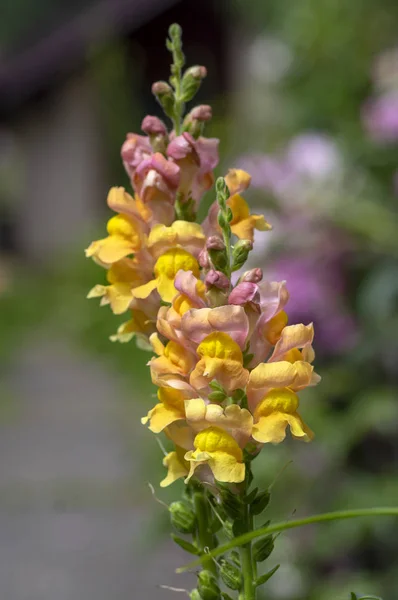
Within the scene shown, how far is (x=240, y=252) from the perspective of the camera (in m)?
0.55

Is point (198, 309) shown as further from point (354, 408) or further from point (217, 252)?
point (354, 408)

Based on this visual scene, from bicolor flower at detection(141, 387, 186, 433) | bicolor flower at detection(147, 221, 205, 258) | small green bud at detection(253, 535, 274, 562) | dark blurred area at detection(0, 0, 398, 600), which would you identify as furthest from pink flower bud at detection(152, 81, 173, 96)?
dark blurred area at detection(0, 0, 398, 600)

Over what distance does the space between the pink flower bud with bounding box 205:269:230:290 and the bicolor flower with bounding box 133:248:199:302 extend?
0.05m

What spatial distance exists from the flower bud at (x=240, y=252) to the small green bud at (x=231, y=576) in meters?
0.19

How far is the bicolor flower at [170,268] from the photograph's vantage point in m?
0.58

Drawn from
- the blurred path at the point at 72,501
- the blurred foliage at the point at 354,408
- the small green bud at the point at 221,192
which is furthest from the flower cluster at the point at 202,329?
the blurred path at the point at 72,501

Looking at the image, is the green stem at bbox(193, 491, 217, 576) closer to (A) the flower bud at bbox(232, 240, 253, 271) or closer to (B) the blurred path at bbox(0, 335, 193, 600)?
(A) the flower bud at bbox(232, 240, 253, 271)

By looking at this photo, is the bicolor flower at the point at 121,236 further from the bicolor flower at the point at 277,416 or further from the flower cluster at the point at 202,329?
the bicolor flower at the point at 277,416

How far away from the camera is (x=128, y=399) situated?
4180 millimetres

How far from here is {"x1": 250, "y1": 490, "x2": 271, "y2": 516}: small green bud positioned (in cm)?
57

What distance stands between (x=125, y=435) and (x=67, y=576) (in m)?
1.30

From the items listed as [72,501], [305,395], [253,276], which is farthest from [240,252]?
[72,501]

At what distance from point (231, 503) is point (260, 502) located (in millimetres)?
22

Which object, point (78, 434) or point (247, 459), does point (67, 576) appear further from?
point (247, 459)
